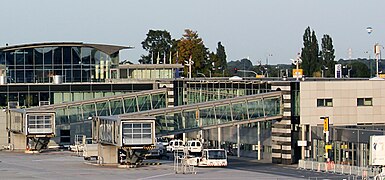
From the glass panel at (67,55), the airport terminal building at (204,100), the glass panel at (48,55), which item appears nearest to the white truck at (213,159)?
the airport terminal building at (204,100)

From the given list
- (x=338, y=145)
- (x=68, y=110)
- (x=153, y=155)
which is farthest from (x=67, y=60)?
(x=338, y=145)

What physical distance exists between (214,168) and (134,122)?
853cm

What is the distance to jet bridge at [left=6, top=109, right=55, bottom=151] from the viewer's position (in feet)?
373

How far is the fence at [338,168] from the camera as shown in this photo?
2965 inches

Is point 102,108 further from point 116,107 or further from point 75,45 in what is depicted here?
point 75,45

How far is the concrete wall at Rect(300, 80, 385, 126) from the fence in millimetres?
7650

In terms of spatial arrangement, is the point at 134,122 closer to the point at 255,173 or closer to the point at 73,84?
the point at 255,173

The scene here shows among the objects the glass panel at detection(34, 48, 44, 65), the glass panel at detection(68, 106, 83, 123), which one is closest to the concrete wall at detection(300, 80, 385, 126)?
the glass panel at detection(68, 106, 83, 123)

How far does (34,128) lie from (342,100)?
38.1 m

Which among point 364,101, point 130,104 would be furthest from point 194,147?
point 364,101

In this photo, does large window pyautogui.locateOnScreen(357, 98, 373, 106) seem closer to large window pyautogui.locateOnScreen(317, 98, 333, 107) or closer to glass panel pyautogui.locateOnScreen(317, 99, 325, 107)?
large window pyautogui.locateOnScreen(317, 98, 333, 107)

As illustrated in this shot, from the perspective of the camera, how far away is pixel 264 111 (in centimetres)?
9812

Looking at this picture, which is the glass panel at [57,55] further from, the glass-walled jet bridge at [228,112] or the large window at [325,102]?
the large window at [325,102]

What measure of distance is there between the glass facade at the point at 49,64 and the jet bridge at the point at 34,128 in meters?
24.0
